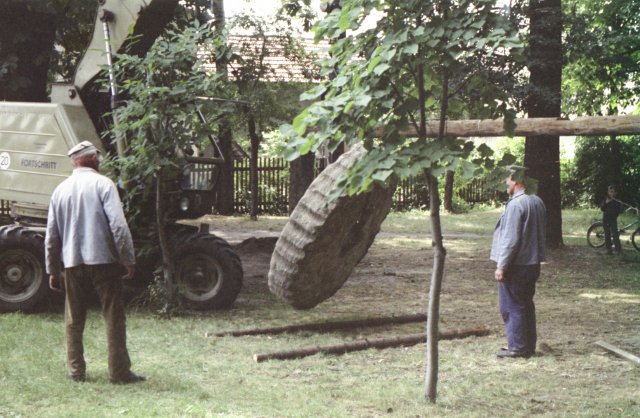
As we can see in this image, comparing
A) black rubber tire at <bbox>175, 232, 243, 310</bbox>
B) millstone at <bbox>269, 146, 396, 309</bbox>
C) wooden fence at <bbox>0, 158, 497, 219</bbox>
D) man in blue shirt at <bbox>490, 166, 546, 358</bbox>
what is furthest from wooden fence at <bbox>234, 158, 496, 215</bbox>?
man in blue shirt at <bbox>490, 166, 546, 358</bbox>

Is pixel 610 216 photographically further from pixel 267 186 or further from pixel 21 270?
pixel 267 186

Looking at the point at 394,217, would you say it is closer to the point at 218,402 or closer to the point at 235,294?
the point at 235,294

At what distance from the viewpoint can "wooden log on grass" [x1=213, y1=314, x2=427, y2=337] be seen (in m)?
9.60

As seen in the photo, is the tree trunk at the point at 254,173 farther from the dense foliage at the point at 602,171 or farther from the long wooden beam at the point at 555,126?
the long wooden beam at the point at 555,126

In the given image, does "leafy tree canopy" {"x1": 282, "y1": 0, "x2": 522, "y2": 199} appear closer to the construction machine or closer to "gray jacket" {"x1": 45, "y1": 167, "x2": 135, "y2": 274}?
"gray jacket" {"x1": 45, "y1": 167, "x2": 135, "y2": 274}

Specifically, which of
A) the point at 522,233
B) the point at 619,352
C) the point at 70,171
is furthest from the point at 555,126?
the point at 70,171

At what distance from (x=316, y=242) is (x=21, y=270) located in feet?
12.7

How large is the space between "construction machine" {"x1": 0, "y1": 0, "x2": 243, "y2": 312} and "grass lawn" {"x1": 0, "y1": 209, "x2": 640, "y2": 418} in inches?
17.3

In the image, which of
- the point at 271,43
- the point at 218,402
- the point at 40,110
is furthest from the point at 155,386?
the point at 271,43

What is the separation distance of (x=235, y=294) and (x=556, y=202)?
8.35 meters

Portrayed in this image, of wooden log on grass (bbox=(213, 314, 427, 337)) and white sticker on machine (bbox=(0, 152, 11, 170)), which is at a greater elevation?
white sticker on machine (bbox=(0, 152, 11, 170))

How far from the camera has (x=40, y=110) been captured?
36.6 feet

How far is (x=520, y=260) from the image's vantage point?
838 centimetres

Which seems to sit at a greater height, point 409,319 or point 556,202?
point 556,202
